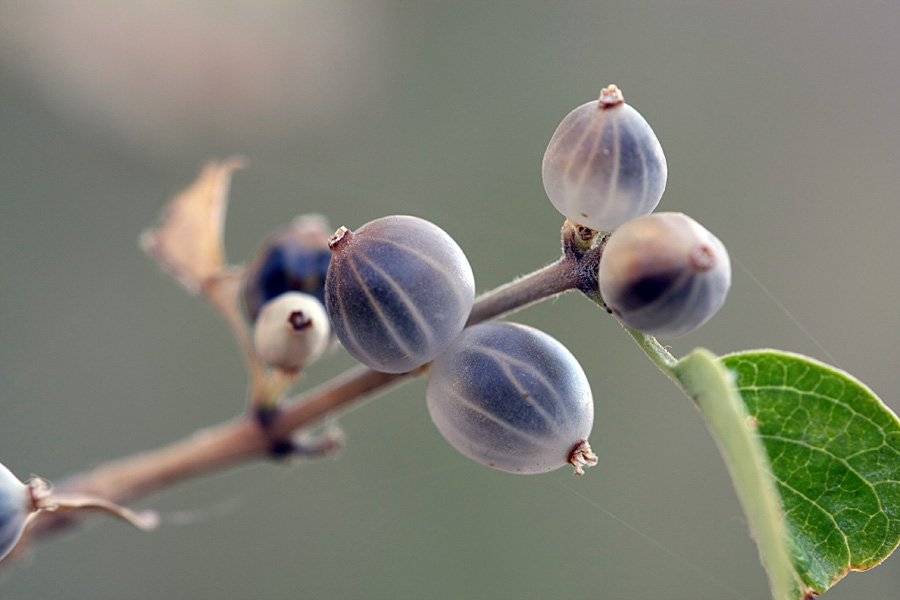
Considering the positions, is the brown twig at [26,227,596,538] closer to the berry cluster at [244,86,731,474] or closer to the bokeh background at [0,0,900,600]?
the berry cluster at [244,86,731,474]

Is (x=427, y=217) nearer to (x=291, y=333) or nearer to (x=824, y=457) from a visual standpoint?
(x=291, y=333)

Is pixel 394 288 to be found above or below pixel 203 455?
above

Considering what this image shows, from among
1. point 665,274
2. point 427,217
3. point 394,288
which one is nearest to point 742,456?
point 665,274

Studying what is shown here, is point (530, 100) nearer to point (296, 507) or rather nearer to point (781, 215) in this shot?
point (781, 215)

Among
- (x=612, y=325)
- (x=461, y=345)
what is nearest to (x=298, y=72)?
(x=612, y=325)

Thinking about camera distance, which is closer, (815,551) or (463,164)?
(815,551)
